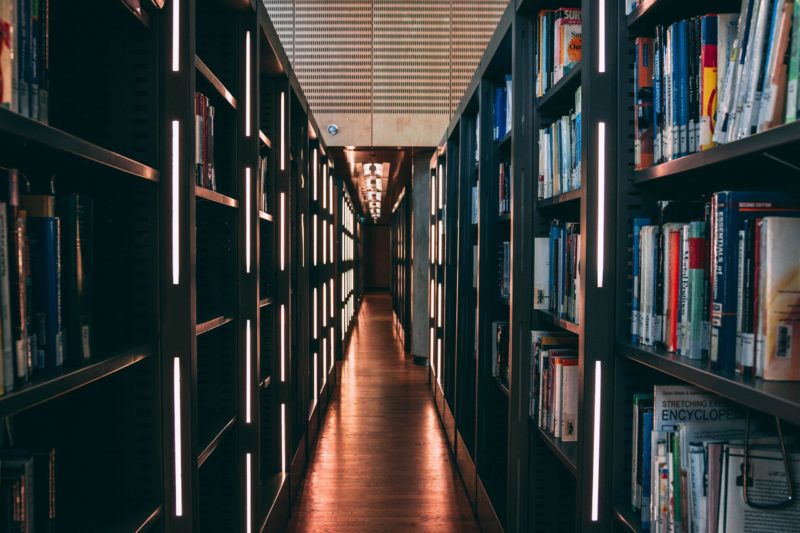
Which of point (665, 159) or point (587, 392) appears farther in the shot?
point (587, 392)

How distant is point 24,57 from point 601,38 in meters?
1.33

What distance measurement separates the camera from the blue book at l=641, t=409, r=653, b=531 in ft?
4.70

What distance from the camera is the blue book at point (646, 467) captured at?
1.43 metres

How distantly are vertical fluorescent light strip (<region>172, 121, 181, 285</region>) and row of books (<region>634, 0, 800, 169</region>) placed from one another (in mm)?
1210

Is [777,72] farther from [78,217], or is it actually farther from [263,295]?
[263,295]

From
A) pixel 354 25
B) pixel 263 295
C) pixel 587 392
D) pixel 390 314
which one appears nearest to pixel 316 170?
pixel 263 295

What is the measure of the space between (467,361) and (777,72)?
3.04 meters

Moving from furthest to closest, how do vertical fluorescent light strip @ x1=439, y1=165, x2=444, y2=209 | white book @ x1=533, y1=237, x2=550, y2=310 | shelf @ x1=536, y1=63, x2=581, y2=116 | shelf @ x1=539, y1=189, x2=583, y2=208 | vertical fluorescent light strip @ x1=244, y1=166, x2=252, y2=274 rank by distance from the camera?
vertical fluorescent light strip @ x1=439, y1=165, x2=444, y2=209 → vertical fluorescent light strip @ x1=244, y1=166, x2=252, y2=274 → white book @ x1=533, y1=237, x2=550, y2=310 → shelf @ x1=536, y1=63, x2=581, y2=116 → shelf @ x1=539, y1=189, x2=583, y2=208

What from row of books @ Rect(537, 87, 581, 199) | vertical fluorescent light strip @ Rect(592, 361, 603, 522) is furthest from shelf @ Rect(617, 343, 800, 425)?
row of books @ Rect(537, 87, 581, 199)

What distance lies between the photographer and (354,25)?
6641 mm

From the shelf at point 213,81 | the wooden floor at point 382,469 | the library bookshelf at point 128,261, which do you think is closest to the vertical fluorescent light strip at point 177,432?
the library bookshelf at point 128,261

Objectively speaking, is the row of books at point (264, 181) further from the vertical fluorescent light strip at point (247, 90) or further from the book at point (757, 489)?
the book at point (757, 489)

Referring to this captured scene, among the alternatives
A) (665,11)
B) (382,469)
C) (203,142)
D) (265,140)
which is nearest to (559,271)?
(665,11)

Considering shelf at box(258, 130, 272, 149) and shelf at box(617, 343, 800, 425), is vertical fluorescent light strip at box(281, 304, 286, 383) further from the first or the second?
shelf at box(617, 343, 800, 425)
